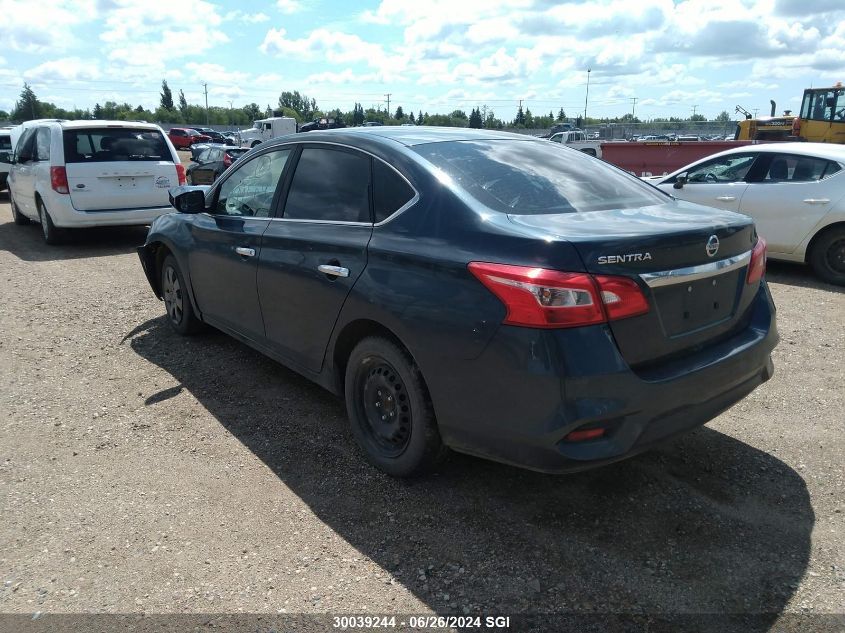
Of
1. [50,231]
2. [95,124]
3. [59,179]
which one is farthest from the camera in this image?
[50,231]

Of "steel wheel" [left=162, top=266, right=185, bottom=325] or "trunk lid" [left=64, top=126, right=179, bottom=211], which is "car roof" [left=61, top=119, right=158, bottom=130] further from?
"steel wheel" [left=162, top=266, right=185, bottom=325]

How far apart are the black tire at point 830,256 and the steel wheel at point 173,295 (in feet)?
22.6

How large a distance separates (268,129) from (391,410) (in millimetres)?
45846

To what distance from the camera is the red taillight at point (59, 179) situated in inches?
362

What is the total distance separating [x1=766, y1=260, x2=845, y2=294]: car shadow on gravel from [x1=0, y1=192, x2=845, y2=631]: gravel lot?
308 centimetres

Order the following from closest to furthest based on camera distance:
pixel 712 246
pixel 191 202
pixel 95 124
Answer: pixel 712 246
pixel 191 202
pixel 95 124

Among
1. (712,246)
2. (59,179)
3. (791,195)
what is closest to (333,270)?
(712,246)

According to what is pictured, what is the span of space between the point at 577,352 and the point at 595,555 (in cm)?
94

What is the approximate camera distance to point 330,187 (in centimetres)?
371

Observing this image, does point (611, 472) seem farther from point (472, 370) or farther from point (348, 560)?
point (348, 560)

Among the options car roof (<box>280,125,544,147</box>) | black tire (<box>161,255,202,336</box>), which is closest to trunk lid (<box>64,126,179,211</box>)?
black tire (<box>161,255,202,336</box>)

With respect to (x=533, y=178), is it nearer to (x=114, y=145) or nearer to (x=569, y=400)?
(x=569, y=400)

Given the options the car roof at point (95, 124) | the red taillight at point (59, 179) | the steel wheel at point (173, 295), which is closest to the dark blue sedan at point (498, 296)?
the steel wheel at point (173, 295)

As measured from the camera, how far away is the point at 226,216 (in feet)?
14.9
